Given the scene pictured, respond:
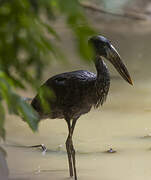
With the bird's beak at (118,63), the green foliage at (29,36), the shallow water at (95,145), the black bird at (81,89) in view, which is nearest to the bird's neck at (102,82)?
the black bird at (81,89)

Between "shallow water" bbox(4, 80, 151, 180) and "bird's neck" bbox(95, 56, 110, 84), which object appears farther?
"shallow water" bbox(4, 80, 151, 180)

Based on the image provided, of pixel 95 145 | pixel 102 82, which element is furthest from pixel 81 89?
pixel 95 145

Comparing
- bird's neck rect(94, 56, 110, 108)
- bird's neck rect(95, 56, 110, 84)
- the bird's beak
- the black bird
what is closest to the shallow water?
the black bird

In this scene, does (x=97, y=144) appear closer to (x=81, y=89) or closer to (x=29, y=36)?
(x=81, y=89)

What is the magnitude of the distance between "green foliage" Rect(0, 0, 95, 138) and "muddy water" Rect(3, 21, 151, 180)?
11.8 ft

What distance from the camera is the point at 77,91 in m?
4.25

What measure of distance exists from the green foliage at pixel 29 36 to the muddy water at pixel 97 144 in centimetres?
360

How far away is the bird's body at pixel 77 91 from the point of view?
416 cm

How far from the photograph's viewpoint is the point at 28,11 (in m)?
0.94

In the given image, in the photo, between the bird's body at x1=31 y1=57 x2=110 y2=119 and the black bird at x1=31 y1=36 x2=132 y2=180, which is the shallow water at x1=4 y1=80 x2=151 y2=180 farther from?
the bird's body at x1=31 y1=57 x2=110 y2=119

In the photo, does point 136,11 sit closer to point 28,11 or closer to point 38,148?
point 38,148

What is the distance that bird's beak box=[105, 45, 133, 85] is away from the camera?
12.3 ft

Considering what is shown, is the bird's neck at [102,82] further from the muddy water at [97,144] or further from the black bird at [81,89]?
the muddy water at [97,144]

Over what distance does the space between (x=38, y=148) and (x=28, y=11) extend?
171 inches
